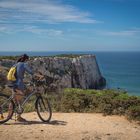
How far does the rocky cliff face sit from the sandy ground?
37.4 meters

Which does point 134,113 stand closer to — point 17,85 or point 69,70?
point 17,85

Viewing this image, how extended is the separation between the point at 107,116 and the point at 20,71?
12.2ft

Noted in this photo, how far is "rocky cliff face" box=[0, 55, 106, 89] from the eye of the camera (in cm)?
5472

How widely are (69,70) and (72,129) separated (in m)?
52.6

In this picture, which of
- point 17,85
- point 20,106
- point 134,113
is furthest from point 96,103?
point 17,85

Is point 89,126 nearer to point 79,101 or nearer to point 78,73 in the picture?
point 79,101

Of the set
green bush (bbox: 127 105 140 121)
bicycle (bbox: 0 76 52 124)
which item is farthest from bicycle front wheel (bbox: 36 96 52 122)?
green bush (bbox: 127 105 140 121)

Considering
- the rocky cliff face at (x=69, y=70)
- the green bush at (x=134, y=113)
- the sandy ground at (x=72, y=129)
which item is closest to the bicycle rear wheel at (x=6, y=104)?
the sandy ground at (x=72, y=129)

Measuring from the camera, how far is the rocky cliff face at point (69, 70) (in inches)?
2154

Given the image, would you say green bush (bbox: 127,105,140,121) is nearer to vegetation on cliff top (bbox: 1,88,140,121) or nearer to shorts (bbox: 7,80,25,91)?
vegetation on cliff top (bbox: 1,88,140,121)

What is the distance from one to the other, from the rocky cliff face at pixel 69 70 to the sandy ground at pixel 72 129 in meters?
37.4

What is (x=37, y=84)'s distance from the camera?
1077 cm

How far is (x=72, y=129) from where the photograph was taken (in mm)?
10062

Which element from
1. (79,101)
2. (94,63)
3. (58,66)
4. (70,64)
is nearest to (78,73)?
(70,64)
